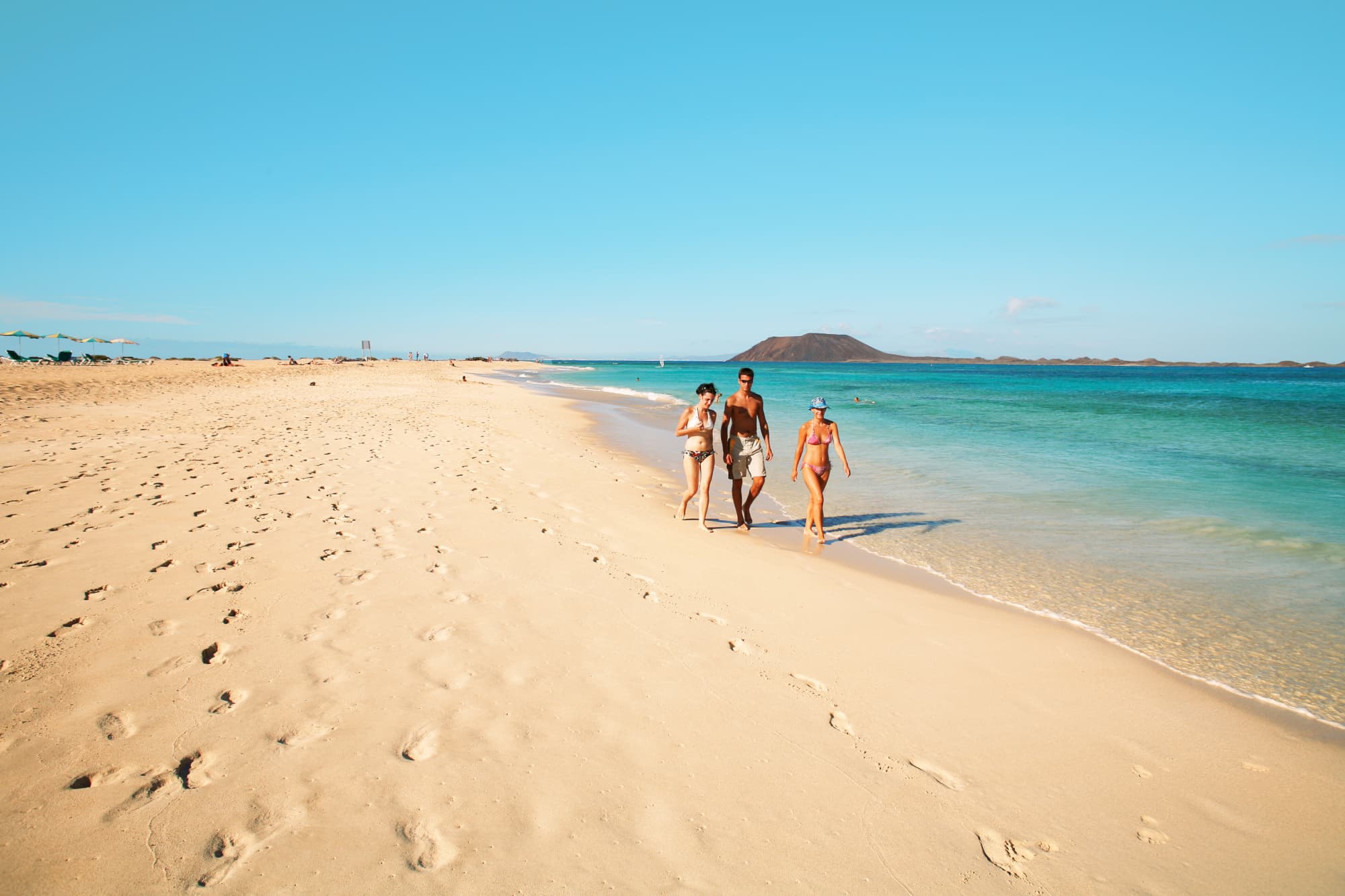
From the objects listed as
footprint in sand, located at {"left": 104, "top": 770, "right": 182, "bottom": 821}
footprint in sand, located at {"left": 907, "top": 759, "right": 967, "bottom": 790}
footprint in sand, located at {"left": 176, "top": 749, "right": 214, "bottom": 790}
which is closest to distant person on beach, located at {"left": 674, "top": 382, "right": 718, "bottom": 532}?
footprint in sand, located at {"left": 907, "top": 759, "right": 967, "bottom": 790}

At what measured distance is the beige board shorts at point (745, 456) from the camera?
815cm

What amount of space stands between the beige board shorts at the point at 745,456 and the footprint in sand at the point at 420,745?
5592mm

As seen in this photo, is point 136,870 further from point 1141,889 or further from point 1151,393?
point 1151,393

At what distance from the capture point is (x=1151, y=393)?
4947 cm

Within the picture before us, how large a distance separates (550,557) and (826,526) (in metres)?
4.20

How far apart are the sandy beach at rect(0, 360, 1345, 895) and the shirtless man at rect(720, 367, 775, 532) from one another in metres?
1.59

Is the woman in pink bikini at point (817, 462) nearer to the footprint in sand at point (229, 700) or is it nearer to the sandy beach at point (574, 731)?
the sandy beach at point (574, 731)

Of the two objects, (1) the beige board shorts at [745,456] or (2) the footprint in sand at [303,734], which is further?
(1) the beige board shorts at [745,456]

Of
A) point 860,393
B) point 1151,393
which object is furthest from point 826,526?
point 1151,393

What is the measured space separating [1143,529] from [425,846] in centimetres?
975

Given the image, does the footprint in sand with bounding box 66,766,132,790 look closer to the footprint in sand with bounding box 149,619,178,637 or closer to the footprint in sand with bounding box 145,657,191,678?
the footprint in sand with bounding box 145,657,191,678

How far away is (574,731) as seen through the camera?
10.3ft

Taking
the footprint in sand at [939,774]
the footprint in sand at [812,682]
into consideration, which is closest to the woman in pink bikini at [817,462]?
the footprint in sand at [812,682]

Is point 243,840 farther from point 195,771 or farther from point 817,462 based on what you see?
point 817,462
